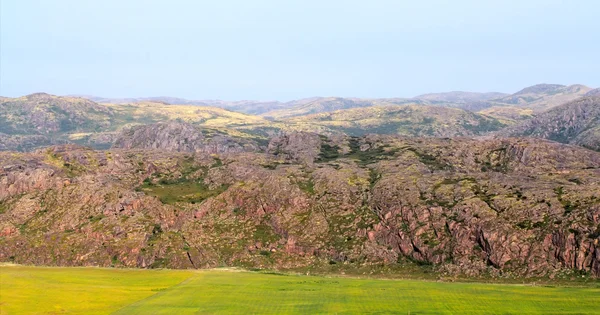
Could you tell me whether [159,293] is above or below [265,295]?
below

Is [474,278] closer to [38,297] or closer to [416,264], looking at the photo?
[416,264]

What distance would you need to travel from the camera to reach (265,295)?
130625 millimetres

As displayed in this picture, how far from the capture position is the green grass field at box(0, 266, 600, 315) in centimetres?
11500

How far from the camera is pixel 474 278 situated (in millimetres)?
162625

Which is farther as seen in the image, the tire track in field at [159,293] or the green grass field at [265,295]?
the tire track in field at [159,293]

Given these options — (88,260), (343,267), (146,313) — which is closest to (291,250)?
(343,267)

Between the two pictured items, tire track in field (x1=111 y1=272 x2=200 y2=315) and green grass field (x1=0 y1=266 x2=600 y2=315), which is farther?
tire track in field (x1=111 y1=272 x2=200 y2=315)

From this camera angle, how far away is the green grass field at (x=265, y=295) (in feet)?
377

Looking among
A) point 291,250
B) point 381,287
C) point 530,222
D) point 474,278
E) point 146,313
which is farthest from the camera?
point 291,250

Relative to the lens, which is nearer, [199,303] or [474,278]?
[199,303]

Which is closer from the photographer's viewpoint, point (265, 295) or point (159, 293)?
point (265, 295)

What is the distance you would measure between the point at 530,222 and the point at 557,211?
32.4ft

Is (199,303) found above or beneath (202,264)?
above

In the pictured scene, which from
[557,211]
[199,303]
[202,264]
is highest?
[557,211]
